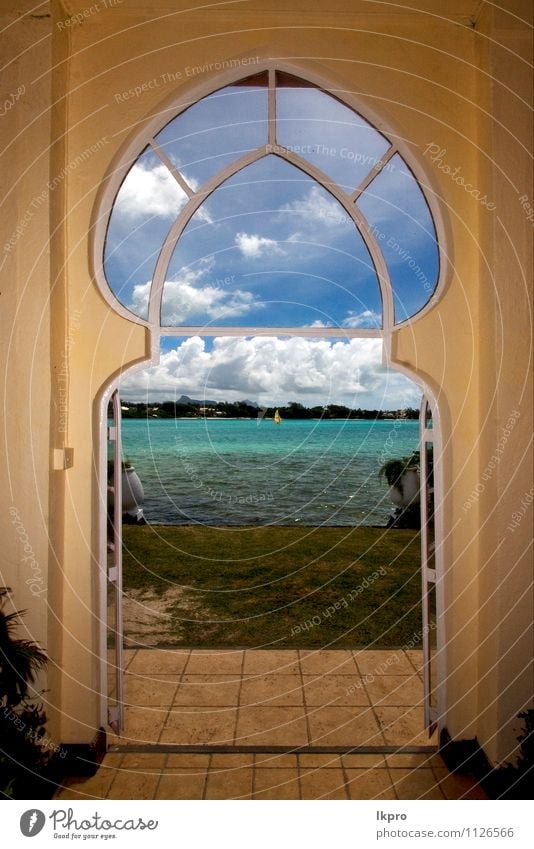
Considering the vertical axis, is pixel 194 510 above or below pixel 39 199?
below

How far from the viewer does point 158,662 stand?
6.46 m

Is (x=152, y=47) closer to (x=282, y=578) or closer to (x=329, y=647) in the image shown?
(x=329, y=647)

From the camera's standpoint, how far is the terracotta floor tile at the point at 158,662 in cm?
622

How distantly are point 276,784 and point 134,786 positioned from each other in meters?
0.99

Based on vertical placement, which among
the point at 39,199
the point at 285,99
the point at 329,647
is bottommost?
the point at 329,647

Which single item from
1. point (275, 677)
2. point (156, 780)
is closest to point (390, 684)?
point (275, 677)

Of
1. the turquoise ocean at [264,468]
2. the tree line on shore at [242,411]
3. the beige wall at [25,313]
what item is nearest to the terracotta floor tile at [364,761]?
the beige wall at [25,313]

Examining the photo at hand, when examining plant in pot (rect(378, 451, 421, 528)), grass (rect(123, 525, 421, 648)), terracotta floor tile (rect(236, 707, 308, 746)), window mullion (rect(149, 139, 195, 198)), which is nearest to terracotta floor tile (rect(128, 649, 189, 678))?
grass (rect(123, 525, 421, 648))

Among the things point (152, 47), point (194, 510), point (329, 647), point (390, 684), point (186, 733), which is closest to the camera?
point (152, 47)

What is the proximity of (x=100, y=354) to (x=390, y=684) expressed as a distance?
4123mm

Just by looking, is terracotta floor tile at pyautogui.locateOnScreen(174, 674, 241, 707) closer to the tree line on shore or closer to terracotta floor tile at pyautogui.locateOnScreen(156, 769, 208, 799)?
terracotta floor tile at pyautogui.locateOnScreen(156, 769, 208, 799)

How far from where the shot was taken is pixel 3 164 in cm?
390

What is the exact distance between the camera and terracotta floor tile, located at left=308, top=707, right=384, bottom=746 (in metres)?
4.86

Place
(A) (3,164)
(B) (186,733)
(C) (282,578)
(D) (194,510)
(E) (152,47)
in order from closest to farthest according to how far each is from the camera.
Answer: (A) (3,164), (E) (152,47), (B) (186,733), (C) (282,578), (D) (194,510)
